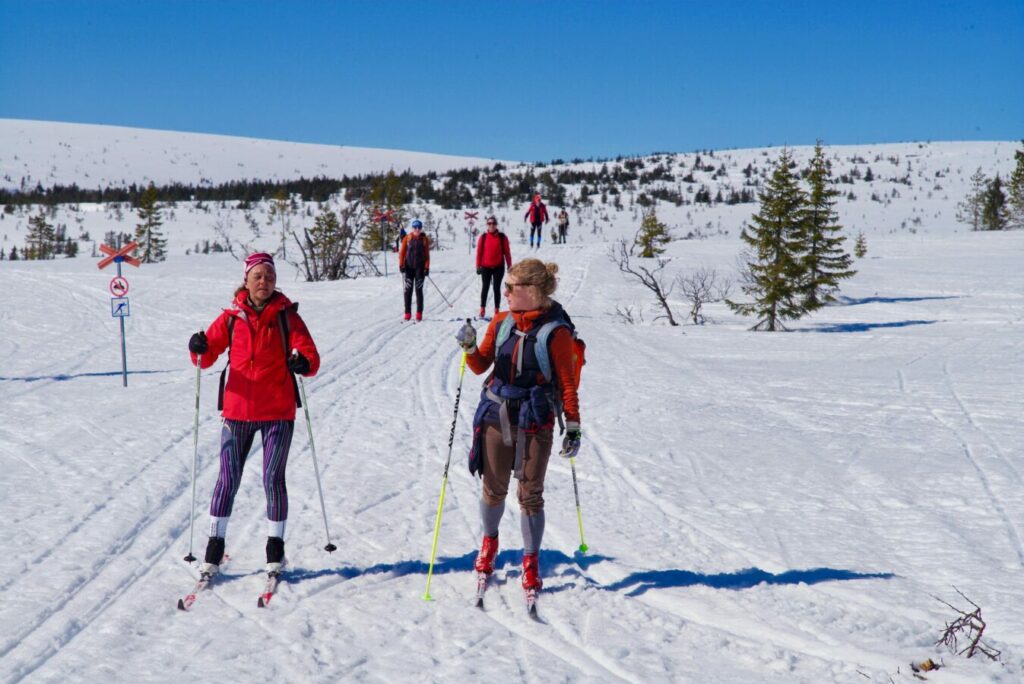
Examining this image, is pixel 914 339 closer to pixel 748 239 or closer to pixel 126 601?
pixel 748 239

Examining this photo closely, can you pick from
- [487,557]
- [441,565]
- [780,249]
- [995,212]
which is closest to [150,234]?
[780,249]

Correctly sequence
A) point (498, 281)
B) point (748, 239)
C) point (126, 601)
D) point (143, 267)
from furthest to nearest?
point (143, 267) → point (748, 239) → point (498, 281) → point (126, 601)

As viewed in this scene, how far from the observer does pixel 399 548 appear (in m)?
4.71

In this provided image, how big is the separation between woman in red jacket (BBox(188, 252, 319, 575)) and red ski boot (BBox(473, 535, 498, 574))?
1089 mm

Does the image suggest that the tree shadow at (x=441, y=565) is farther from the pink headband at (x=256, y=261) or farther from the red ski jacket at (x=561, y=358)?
the pink headband at (x=256, y=261)

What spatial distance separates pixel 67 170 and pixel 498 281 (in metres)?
76.4

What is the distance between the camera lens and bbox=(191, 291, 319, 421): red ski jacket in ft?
13.2

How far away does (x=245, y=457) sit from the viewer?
4125mm

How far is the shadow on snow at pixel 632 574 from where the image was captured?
4285mm

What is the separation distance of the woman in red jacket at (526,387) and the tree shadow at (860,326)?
43.2 ft

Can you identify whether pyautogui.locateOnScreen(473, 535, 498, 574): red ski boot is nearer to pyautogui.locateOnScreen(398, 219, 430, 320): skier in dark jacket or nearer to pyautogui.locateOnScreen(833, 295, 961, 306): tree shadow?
pyautogui.locateOnScreen(398, 219, 430, 320): skier in dark jacket

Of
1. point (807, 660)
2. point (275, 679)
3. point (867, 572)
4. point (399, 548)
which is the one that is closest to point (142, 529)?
point (399, 548)

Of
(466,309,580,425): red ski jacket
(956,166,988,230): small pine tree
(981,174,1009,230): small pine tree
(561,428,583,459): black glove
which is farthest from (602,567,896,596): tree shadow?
(956,166,988,230): small pine tree

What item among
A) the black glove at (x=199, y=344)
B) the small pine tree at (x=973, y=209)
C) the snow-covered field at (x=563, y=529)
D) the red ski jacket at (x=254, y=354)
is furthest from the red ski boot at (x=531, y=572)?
the small pine tree at (x=973, y=209)
